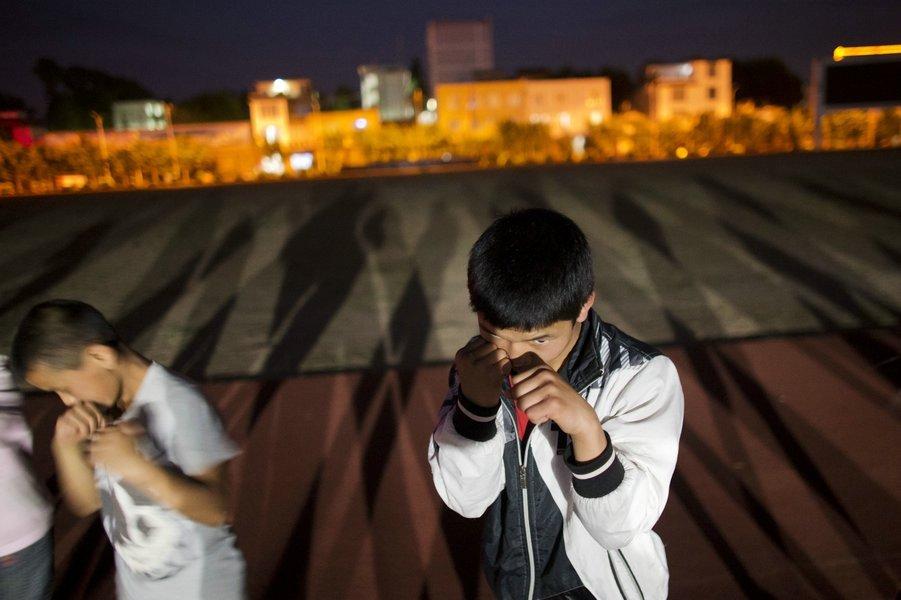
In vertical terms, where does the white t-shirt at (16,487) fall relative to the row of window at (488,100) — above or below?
below

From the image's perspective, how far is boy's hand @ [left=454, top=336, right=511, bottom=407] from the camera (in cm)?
130

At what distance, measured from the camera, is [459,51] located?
7669 cm

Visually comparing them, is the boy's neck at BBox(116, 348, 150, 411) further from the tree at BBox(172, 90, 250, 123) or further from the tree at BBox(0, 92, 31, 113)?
the tree at BBox(0, 92, 31, 113)

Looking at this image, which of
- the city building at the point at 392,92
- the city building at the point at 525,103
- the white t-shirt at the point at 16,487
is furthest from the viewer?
the city building at the point at 392,92

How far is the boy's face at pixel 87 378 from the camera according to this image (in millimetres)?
1645

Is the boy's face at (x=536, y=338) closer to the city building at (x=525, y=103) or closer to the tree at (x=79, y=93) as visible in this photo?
the city building at (x=525, y=103)

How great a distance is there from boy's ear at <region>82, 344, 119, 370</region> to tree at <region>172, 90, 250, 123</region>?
2380 inches

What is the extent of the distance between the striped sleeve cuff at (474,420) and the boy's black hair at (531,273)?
197 millimetres

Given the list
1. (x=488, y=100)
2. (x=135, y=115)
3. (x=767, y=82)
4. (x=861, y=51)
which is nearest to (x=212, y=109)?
(x=135, y=115)

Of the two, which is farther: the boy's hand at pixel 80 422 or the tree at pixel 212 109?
the tree at pixel 212 109

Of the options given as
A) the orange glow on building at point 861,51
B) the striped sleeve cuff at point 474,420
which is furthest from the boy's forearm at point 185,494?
the orange glow on building at point 861,51

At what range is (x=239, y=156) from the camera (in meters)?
39.7

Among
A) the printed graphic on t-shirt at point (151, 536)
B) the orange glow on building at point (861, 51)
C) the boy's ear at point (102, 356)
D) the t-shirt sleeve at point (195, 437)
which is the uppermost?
the orange glow on building at point (861, 51)

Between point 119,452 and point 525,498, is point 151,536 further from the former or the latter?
point 525,498
